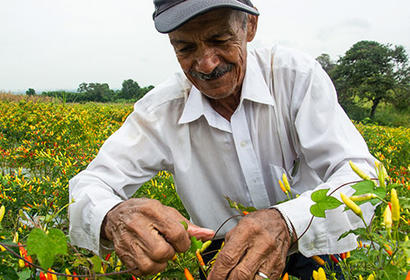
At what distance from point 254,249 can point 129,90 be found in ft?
103

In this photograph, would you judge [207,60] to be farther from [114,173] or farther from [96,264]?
[96,264]

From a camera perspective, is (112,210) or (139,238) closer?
(139,238)

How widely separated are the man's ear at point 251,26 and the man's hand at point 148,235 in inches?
36.7

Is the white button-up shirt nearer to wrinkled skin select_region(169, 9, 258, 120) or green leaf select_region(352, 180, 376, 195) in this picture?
wrinkled skin select_region(169, 9, 258, 120)

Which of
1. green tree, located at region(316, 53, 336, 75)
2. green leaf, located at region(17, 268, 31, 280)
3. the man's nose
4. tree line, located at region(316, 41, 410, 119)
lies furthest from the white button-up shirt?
green tree, located at region(316, 53, 336, 75)

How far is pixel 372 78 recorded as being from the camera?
36.2m

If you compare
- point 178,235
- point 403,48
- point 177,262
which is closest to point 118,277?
point 177,262

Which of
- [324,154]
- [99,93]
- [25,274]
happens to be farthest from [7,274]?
[99,93]

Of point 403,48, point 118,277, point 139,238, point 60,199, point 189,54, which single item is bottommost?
point 403,48

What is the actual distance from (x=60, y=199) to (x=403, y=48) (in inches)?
1759

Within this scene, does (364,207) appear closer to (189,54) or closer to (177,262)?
(177,262)

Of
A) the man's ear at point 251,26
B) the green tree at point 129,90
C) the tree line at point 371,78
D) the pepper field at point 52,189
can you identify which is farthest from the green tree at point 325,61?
the man's ear at point 251,26

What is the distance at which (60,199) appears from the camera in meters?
2.48

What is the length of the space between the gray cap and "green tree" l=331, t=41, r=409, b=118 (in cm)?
3763
